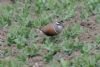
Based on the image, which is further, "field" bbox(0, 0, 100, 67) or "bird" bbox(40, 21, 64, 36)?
"bird" bbox(40, 21, 64, 36)

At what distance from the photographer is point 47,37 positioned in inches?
356

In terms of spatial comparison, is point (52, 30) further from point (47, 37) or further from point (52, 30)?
point (47, 37)

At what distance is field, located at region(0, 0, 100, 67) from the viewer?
7883 mm

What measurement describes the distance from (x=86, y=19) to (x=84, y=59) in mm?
2656

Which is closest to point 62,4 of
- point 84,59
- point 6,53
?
point 6,53

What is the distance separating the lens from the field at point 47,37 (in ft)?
25.9

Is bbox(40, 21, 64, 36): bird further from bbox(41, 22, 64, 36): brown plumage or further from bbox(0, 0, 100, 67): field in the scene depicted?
bbox(0, 0, 100, 67): field

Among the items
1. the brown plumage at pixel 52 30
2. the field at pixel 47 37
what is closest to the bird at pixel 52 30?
the brown plumage at pixel 52 30

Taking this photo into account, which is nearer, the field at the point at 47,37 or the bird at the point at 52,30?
the field at the point at 47,37

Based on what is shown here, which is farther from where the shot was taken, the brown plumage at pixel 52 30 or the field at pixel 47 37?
the brown plumage at pixel 52 30

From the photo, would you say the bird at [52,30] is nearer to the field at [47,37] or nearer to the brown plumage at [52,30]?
the brown plumage at [52,30]

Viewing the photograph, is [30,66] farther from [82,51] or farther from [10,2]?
[10,2]

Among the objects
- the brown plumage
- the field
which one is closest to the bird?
the brown plumage

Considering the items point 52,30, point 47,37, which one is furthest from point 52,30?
point 47,37
